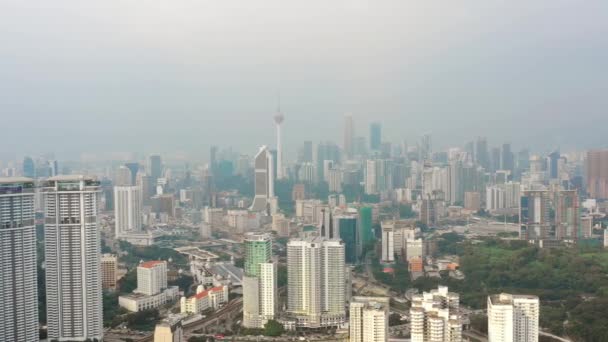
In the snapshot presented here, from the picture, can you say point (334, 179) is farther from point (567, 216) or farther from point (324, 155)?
point (567, 216)

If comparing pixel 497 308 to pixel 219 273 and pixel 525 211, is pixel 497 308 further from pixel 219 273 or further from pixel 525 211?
pixel 525 211

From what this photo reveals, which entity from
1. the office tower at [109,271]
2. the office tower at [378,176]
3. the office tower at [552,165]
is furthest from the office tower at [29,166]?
the office tower at [552,165]

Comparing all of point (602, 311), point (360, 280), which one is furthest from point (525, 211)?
point (602, 311)

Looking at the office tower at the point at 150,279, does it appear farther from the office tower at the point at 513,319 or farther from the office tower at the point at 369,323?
the office tower at the point at 513,319

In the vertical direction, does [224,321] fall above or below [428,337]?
below

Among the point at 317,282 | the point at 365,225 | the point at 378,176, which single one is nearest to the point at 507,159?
the point at 378,176

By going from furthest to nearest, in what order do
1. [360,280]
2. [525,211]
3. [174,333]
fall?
[525,211], [360,280], [174,333]

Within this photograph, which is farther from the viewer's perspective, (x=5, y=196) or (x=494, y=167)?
(x=494, y=167)
